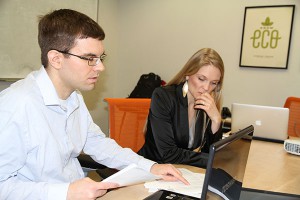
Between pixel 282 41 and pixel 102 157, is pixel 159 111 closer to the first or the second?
pixel 102 157

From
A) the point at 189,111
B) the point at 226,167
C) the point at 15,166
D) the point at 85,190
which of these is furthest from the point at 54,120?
the point at 189,111

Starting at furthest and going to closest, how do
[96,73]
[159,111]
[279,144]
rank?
[279,144], [159,111], [96,73]

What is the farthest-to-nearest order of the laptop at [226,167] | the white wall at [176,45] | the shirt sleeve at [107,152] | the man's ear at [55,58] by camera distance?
the white wall at [176,45], the shirt sleeve at [107,152], the man's ear at [55,58], the laptop at [226,167]

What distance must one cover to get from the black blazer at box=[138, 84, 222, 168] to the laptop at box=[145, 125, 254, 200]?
683mm

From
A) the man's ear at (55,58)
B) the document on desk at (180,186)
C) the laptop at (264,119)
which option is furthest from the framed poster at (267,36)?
the man's ear at (55,58)

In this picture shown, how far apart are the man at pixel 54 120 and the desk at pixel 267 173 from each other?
17cm

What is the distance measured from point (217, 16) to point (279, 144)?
2101 millimetres

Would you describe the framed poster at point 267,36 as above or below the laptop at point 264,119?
above

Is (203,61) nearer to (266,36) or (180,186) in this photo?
(180,186)

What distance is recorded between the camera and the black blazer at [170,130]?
1679 mm

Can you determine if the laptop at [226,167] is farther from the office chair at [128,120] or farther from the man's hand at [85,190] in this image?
the office chair at [128,120]

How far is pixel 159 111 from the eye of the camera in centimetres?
182

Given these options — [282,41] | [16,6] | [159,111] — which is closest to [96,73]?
[159,111]

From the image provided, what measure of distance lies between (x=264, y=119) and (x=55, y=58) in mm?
1569
